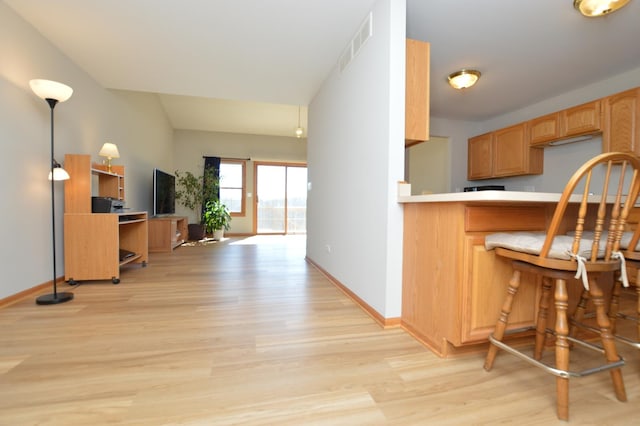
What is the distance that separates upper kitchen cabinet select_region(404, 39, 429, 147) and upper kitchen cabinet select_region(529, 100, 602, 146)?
7.91ft

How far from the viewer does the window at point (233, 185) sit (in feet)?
22.7

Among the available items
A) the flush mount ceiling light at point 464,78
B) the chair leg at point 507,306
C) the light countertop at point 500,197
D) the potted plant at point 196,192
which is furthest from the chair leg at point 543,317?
the potted plant at point 196,192

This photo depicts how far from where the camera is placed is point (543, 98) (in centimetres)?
369

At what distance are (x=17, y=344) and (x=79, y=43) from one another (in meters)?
2.65

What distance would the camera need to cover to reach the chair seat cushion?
1.07 meters

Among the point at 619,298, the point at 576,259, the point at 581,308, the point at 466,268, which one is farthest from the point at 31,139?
the point at 619,298

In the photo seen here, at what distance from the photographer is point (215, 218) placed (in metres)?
6.24

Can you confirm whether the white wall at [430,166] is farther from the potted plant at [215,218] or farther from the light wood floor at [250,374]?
the potted plant at [215,218]

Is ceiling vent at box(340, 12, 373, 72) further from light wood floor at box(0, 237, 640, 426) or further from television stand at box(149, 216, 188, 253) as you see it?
television stand at box(149, 216, 188, 253)

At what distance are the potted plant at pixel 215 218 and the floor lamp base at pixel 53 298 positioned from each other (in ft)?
13.0

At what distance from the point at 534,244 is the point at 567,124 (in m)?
3.07

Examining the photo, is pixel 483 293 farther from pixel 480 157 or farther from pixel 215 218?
pixel 215 218

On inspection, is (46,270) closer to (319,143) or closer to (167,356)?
(167,356)

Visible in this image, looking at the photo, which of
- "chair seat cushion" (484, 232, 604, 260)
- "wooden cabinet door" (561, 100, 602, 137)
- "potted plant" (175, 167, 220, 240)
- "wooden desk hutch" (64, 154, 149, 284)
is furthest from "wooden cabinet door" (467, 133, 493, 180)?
"potted plant" (175, 167, 220, 240)
